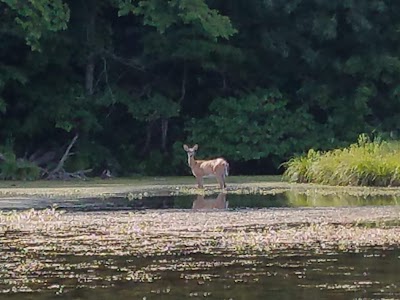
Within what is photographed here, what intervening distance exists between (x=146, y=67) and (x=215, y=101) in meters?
2.04

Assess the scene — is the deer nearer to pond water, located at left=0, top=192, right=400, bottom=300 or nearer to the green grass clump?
the green grass clump

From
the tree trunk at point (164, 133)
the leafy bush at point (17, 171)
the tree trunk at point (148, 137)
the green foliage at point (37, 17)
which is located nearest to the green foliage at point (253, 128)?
the tree trunk at point (164, 133)

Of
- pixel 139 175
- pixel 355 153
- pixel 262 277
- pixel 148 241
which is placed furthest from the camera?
pixel 139 175

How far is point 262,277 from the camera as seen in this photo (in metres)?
8.62

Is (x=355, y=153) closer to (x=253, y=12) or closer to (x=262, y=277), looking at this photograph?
(x=253, y=12)

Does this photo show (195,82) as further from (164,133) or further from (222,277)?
(222,277)

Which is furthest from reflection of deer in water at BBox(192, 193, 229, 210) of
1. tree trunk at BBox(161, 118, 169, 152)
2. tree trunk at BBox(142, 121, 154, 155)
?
tree trunk at BBox(142, 121, 154, 155)

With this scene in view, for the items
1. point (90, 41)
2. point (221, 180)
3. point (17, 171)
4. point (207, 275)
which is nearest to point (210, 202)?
point (221, 180)

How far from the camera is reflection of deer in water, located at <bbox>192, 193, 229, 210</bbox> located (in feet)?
51.1

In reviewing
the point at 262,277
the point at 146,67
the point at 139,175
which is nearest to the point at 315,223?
the point at 262,277

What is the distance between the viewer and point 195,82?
1242 inches

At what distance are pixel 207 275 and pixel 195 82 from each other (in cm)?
2294

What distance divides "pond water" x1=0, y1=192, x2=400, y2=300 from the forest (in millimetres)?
18403

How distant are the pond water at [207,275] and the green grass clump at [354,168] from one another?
11.4m
